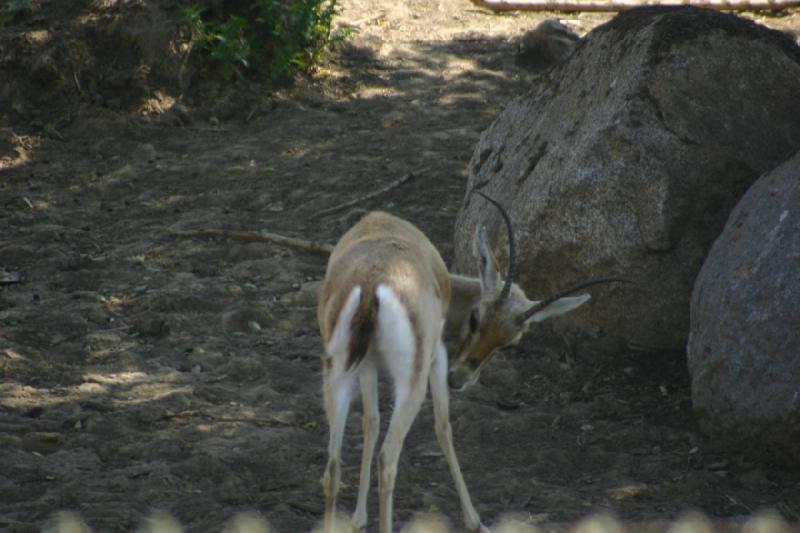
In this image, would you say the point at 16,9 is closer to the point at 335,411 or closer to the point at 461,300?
the point at 461,300

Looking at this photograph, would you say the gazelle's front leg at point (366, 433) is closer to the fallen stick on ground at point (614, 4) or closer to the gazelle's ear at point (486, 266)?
the gazelle's ear at point (486, 266)

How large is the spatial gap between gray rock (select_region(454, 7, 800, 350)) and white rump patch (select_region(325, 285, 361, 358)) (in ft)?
6.59

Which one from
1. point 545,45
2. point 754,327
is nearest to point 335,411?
point 754,327

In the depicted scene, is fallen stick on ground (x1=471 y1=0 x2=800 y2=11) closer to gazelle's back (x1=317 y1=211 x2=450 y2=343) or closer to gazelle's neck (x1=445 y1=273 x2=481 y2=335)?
gazelle's neck (x1=445 y1=273 x2=481 y2=335)

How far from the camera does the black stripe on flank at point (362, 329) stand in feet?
12.8

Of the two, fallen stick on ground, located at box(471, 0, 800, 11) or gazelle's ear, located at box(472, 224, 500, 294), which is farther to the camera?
fallen stick on ground, located at box(471, 0, 800, 11)

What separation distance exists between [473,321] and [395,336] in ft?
3.03

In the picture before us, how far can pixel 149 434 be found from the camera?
5.01m

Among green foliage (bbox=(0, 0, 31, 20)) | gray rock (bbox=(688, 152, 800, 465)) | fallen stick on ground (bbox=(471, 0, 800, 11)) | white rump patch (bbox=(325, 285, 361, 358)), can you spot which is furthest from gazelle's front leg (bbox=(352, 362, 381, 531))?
fallen stick on ground (bbox=(471, 0, 800, 11))

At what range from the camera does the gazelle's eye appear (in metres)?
4.80

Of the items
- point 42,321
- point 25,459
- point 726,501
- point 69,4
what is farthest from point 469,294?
point 69,4

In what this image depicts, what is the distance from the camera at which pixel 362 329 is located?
3.91m

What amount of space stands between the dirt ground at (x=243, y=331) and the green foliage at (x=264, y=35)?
0.82ft

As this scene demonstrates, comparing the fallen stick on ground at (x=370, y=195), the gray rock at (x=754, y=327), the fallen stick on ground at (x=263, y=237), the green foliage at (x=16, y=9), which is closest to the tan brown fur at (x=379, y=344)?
the gray rock at (x=754, y=327)
